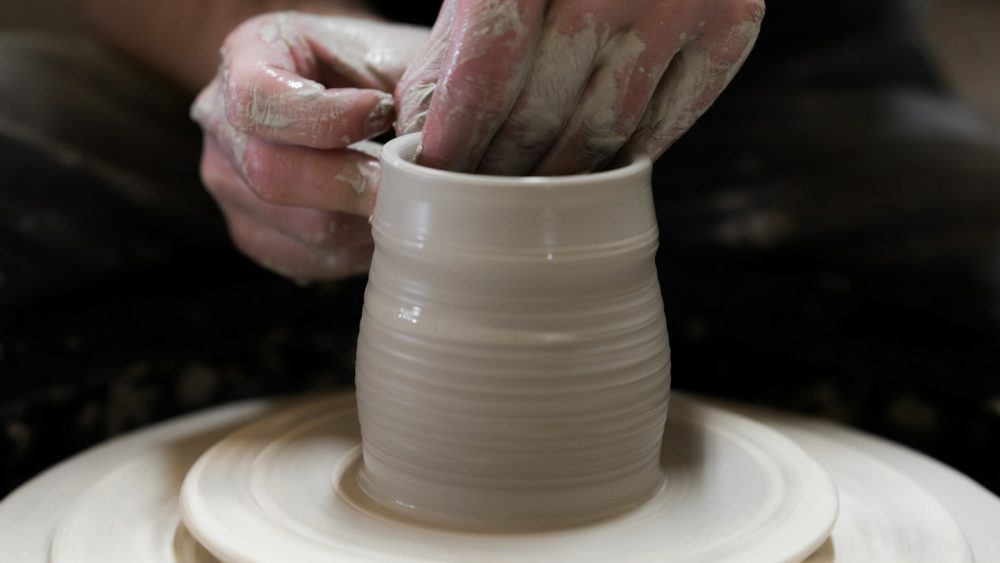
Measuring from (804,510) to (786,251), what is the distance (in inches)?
38.2

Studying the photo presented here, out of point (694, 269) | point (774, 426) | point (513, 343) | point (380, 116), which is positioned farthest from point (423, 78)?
point (694, 269)

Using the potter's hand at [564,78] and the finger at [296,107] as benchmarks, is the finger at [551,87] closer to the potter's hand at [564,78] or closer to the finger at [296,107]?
the potter's hand at [564,78]

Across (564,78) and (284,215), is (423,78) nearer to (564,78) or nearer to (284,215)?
(564,78)

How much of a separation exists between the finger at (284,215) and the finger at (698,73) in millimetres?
344

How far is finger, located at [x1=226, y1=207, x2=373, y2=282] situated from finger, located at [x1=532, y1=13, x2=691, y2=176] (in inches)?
14.2

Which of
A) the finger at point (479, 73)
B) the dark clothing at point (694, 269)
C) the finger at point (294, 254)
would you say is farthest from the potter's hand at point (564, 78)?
the dark clothing at point (694, 269)

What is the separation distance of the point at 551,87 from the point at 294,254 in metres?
0.48

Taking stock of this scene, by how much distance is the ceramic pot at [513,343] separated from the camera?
0.87 m

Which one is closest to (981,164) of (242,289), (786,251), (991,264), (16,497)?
(991,264)

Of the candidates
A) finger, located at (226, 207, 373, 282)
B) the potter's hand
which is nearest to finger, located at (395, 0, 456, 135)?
the potter's hand

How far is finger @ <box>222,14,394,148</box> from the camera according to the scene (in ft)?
3.41

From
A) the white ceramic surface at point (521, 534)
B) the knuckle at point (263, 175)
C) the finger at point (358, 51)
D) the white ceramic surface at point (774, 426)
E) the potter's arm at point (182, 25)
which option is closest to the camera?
the white ceramic surface at point (521, 534)

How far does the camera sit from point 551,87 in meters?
0.94

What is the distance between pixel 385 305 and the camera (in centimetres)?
94
